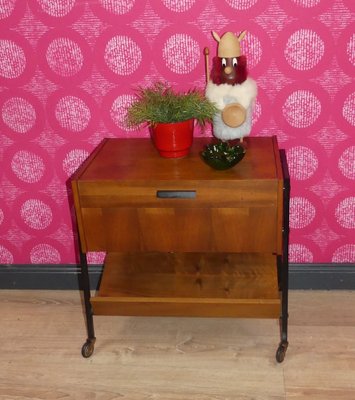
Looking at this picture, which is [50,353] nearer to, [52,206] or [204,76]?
[52,206]

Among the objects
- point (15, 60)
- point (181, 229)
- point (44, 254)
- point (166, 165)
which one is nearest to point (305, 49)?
point (166, 165)

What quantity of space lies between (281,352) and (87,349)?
2.39ft

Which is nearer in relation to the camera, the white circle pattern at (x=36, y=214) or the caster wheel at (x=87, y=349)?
the caster wheel at (x=87, y=349)

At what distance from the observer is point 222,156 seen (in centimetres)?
151

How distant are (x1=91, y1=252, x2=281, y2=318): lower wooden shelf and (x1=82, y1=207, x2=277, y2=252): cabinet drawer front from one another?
0.64 feet

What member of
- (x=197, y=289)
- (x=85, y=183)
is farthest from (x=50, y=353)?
(x=85, y=183)

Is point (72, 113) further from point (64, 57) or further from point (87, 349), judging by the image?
point (87, 349)

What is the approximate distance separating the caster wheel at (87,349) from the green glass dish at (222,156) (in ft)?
2.78

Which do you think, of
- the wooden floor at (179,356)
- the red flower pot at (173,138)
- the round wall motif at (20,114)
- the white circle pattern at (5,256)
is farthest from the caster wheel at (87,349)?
the round wall motif at (20,114)

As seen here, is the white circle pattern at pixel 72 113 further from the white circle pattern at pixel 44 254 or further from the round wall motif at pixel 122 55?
the white circle pattern at pixel 44 254

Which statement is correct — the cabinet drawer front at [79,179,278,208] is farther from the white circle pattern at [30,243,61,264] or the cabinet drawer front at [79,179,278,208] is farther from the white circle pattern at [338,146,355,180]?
the white circle pattern at [30,243,61,264]

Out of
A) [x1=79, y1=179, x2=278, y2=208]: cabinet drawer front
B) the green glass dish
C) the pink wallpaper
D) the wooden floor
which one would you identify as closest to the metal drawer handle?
[x1=79, y1=179, x2=278, y2=208]: cabinet drawer front

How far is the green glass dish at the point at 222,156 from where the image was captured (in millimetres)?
1518

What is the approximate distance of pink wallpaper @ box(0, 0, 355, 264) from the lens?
68.8 inches
